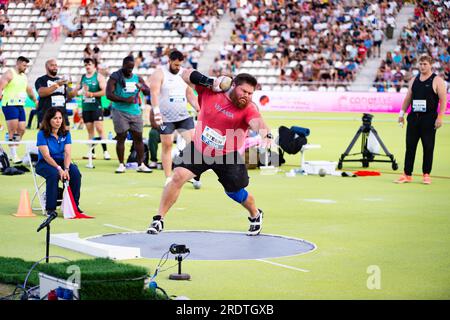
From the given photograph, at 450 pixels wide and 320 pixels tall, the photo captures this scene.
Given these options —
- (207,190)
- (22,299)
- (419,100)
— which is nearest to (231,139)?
(22,299)

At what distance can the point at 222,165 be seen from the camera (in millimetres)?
10570

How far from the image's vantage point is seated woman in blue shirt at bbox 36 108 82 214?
12.1 metres

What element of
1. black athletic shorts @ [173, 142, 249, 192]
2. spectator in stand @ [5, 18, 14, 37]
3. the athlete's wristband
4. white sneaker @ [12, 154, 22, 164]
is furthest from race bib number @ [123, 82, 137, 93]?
spectator in stand @ [5, 18, 14, 37]

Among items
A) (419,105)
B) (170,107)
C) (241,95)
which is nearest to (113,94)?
(170,107)

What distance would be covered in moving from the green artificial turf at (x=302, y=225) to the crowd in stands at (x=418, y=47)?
1897cm

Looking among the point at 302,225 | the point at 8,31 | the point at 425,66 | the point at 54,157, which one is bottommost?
the point at 302,225

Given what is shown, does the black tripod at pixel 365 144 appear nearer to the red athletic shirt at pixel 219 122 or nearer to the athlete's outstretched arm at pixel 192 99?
the athlete's outstretched arm at pixel 192 99

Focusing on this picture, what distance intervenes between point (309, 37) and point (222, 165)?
3468 cm

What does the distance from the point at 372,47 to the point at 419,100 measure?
2779 centimetres

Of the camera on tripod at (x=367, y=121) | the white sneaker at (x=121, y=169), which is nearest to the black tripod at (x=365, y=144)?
the camera on tripod at (x=367, y=121)

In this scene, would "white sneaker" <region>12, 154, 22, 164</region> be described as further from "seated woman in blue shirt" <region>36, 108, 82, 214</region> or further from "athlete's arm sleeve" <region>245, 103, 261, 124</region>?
"athlete's arm sleeve" <region>245, 103, 261, 124</region>

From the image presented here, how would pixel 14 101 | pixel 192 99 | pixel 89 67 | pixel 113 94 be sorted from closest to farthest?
1. pixel 192 99
2. pixel 113 94
3. pixel 14 101
4. pixel 89 67

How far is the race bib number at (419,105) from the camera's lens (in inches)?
611

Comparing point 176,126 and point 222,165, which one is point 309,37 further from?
point 222,165
